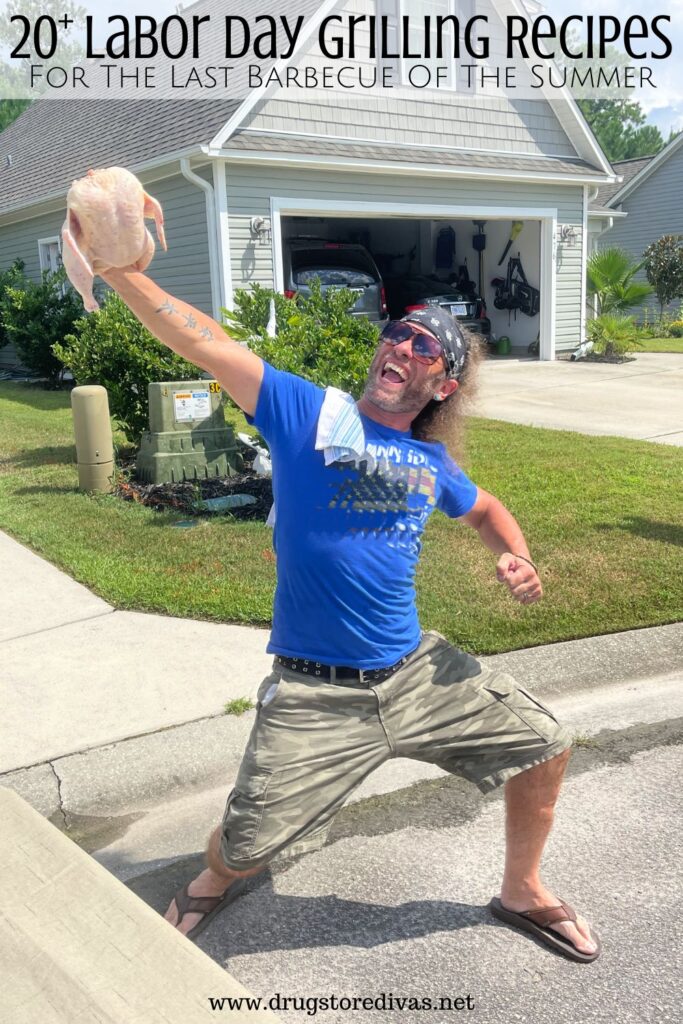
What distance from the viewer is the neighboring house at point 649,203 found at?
27375mm

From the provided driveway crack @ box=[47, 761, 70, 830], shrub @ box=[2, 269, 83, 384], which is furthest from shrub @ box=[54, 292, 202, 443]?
shrub @ box=[2, 269, 83, 384]

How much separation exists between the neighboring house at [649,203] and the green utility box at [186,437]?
20.9 metres

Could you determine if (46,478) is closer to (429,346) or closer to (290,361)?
(290,361)

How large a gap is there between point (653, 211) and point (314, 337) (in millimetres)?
24779

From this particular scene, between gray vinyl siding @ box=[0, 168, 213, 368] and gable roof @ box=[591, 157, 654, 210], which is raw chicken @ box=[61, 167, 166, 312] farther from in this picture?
gable roof @ box=[591, 157, 654, 210]

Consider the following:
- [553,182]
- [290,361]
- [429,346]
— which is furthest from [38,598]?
[553,182]

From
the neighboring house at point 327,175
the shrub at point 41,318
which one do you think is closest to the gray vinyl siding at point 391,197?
the neighboring house at point 327,175

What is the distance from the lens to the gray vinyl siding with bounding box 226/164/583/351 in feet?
42.5

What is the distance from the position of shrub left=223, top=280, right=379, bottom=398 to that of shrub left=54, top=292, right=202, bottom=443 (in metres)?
1.24

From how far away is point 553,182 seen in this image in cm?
1644

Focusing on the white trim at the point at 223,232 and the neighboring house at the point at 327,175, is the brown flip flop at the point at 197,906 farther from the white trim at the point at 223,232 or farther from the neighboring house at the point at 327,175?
the neighboring house at the point at 327,175

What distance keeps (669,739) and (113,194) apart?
10.1 feet

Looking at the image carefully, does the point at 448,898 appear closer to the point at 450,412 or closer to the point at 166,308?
the point at 450,412

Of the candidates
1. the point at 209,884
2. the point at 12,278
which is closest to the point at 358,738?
the point at 209,884
